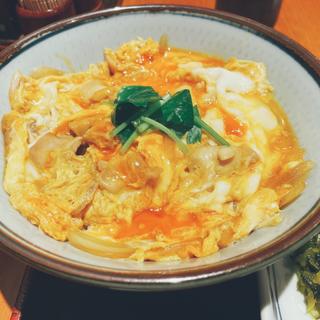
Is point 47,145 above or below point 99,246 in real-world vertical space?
above

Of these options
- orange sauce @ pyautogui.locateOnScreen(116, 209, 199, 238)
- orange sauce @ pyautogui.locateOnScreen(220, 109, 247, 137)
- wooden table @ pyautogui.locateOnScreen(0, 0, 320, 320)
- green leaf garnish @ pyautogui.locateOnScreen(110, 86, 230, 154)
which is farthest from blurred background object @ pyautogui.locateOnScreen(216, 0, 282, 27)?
orange sauce @ pyautogui.locateOnScreen(116, 209, 199, 238)

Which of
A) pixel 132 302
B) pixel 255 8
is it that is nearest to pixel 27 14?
pixel 255 8

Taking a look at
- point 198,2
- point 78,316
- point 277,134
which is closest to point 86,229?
point 78,316

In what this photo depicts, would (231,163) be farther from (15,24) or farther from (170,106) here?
(15,24)

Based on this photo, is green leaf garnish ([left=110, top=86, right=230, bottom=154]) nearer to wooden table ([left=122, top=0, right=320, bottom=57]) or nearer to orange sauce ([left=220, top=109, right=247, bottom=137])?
orange sauce ([left=220, top=109, right=247, bottom=137])

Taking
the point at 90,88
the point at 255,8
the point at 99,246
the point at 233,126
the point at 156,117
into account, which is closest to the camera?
the point at 99,246

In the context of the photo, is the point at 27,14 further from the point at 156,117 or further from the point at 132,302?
the point at 132,302

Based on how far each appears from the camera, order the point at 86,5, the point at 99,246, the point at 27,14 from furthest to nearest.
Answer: the point at 86,5 < the point at 27,14 < the point at 99,246
